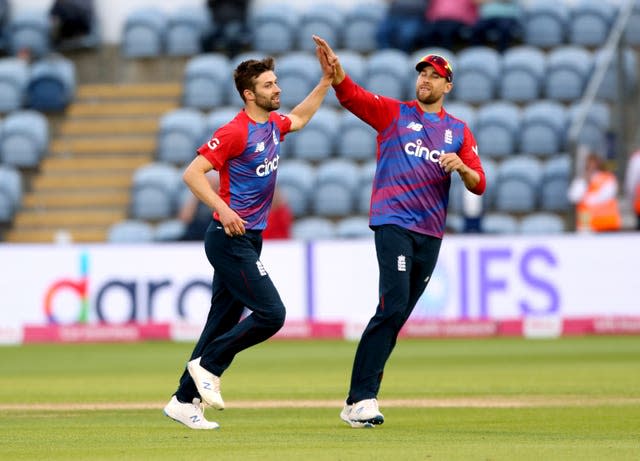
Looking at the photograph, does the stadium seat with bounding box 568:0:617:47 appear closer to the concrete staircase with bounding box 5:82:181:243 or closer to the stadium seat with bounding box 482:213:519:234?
the stadium seat with bounding box 482:213:519:234

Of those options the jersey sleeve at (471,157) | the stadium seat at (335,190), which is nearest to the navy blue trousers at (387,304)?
the jersey sleeve at (471,157)

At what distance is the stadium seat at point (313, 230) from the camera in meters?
19.6

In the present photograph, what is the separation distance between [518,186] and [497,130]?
1.10 meters

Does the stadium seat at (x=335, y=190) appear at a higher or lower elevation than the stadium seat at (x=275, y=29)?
lower

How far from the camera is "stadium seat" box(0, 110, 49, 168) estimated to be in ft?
71.5

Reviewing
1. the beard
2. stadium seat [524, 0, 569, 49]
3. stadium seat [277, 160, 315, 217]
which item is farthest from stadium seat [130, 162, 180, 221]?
the beard

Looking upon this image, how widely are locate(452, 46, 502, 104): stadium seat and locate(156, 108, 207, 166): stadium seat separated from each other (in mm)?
3805

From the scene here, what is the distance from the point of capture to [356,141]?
68.7 feet

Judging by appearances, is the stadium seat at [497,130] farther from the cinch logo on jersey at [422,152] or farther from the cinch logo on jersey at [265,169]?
the cinch logo on jersey at [265,169]

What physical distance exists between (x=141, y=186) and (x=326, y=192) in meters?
2.69

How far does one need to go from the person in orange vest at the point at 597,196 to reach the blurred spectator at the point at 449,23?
13.3 ft

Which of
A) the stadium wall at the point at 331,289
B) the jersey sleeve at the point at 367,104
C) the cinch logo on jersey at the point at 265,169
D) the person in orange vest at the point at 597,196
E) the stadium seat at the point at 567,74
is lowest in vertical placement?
the stadium wall at the point at 331,289

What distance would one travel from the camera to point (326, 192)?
20.1 meters

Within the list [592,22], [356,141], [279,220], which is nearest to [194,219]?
[279,220]
